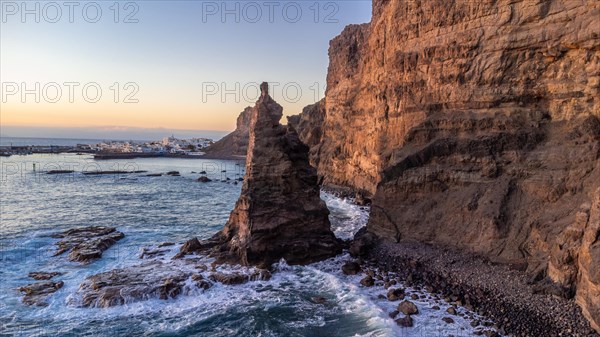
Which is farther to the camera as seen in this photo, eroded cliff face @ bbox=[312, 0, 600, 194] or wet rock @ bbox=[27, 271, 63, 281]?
wet rock @ bbox=[27, 271, 63, 281]

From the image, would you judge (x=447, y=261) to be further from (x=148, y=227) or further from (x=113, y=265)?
(x=148, y=227)

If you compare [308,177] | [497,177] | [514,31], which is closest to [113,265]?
[308,177]

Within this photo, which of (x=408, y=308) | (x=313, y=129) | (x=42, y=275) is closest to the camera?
(x=408, y=308)

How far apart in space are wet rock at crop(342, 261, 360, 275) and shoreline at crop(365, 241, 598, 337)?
5.45ft

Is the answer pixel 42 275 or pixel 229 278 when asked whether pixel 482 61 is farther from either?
pixel 42 275

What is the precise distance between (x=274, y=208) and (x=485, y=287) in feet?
42.6

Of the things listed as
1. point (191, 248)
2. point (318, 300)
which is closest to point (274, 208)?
point (191, 248)

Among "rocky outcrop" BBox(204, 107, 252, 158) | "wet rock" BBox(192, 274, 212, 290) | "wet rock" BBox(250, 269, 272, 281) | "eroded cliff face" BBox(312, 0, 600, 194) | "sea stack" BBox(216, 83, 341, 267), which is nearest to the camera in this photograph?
"wet rock" BBox(192, 274, 212, 290)

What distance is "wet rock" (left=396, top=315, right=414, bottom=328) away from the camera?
56.8 ft

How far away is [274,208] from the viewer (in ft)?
84.5

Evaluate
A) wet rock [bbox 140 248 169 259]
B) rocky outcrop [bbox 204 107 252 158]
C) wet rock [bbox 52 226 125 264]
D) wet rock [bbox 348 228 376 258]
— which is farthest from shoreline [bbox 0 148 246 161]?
wet rock [bbox 348 228 376 258]

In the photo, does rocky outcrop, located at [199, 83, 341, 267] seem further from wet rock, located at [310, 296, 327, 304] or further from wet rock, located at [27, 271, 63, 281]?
wet rock, located at [27, 271, 63, 281]

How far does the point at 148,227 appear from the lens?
37250 mm

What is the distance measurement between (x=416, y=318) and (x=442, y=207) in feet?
33.9
